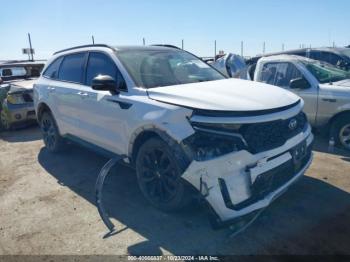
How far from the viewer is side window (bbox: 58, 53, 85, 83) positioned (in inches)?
195

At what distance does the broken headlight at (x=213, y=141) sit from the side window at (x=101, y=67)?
52.8 inches

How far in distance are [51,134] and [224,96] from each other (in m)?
3.93

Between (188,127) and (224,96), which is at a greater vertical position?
(224,96)

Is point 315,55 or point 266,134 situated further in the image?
point 315,55

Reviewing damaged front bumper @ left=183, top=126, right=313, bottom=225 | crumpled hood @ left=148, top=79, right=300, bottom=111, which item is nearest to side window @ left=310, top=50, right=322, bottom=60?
crumpled hood @ left=148, top=79, right=300, bottom=111

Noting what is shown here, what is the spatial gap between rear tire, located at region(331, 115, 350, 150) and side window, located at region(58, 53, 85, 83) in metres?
4.30

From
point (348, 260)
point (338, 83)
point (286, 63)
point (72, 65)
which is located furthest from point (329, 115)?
point (72, 65)

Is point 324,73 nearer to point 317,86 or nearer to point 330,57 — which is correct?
point 317,86

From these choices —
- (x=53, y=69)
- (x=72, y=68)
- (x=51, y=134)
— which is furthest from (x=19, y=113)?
(x=72, y=68)

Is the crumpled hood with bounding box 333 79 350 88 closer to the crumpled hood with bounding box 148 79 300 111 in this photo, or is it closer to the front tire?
the crumpled hood with bounding box 148 79 300 111

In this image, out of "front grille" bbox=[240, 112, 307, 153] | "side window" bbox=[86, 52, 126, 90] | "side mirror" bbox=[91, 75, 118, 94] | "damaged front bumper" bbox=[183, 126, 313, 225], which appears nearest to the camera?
"damaged front bumper" bbox=[183, 126, 313, 225]

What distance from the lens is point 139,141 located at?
12.4 feet

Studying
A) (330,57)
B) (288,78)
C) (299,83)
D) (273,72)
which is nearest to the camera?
(299,83)

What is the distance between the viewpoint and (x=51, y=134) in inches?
240
